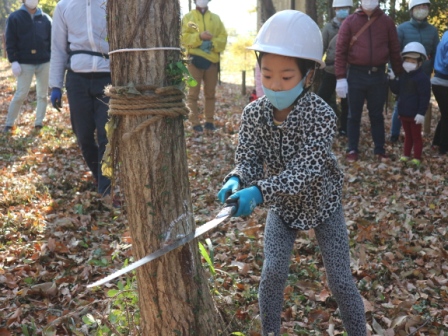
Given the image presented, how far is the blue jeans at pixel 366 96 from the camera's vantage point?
739 cm

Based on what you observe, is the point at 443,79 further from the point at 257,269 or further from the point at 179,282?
the point at 179,282

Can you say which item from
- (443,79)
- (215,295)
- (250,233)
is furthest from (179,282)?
(443,79)

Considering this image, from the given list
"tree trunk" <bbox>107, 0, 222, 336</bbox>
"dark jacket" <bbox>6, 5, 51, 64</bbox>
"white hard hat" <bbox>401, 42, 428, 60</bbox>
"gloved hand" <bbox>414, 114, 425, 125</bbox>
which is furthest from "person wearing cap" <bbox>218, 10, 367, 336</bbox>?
"dark jacket" <bbox>6, 5, 51, 64</bbox>

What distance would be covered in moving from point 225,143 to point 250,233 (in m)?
4.24

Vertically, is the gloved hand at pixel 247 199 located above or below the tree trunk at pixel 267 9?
below

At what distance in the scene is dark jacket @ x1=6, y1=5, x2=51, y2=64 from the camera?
31.4ft

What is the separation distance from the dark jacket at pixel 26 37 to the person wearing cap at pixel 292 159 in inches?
309

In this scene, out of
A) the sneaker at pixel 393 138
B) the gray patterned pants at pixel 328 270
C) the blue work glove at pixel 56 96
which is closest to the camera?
the gray patterned pants at pixel 328 270

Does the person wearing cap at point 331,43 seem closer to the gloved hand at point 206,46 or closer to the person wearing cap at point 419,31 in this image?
the person wearing cap at point 419,31

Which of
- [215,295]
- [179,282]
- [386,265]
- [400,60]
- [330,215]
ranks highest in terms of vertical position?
[400,60]

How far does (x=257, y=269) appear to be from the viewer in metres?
4.34

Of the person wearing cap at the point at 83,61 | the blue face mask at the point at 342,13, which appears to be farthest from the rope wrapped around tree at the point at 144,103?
the blue face mask at the point at 342,13

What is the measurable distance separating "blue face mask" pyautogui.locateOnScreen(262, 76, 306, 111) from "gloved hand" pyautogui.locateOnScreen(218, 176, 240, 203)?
1.54 feet

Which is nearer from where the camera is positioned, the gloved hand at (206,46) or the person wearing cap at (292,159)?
the person wearing cap at (292,159)
